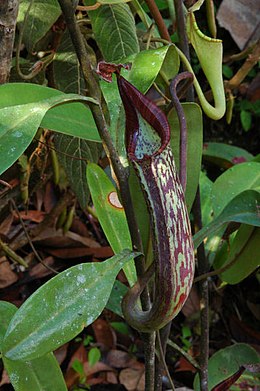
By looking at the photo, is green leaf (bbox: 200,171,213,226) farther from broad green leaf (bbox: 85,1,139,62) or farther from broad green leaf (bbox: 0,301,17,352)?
broad green leaf (bbox: 0,301,17,352)

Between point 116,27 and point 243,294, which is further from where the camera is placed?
point 243,294

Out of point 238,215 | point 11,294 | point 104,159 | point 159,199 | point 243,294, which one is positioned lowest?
point 243,294

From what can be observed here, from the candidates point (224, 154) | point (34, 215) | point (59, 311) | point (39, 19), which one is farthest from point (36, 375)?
point (224, 154)

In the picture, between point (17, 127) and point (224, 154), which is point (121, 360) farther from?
point (17, 127)

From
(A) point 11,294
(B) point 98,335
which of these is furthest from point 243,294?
(A) point 11,294

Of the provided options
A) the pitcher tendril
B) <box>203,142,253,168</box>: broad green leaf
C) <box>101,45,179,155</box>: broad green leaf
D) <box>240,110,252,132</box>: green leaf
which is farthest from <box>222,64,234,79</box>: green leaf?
the pitcher tendril

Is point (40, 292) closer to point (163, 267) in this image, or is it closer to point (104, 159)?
point (163, 267)
